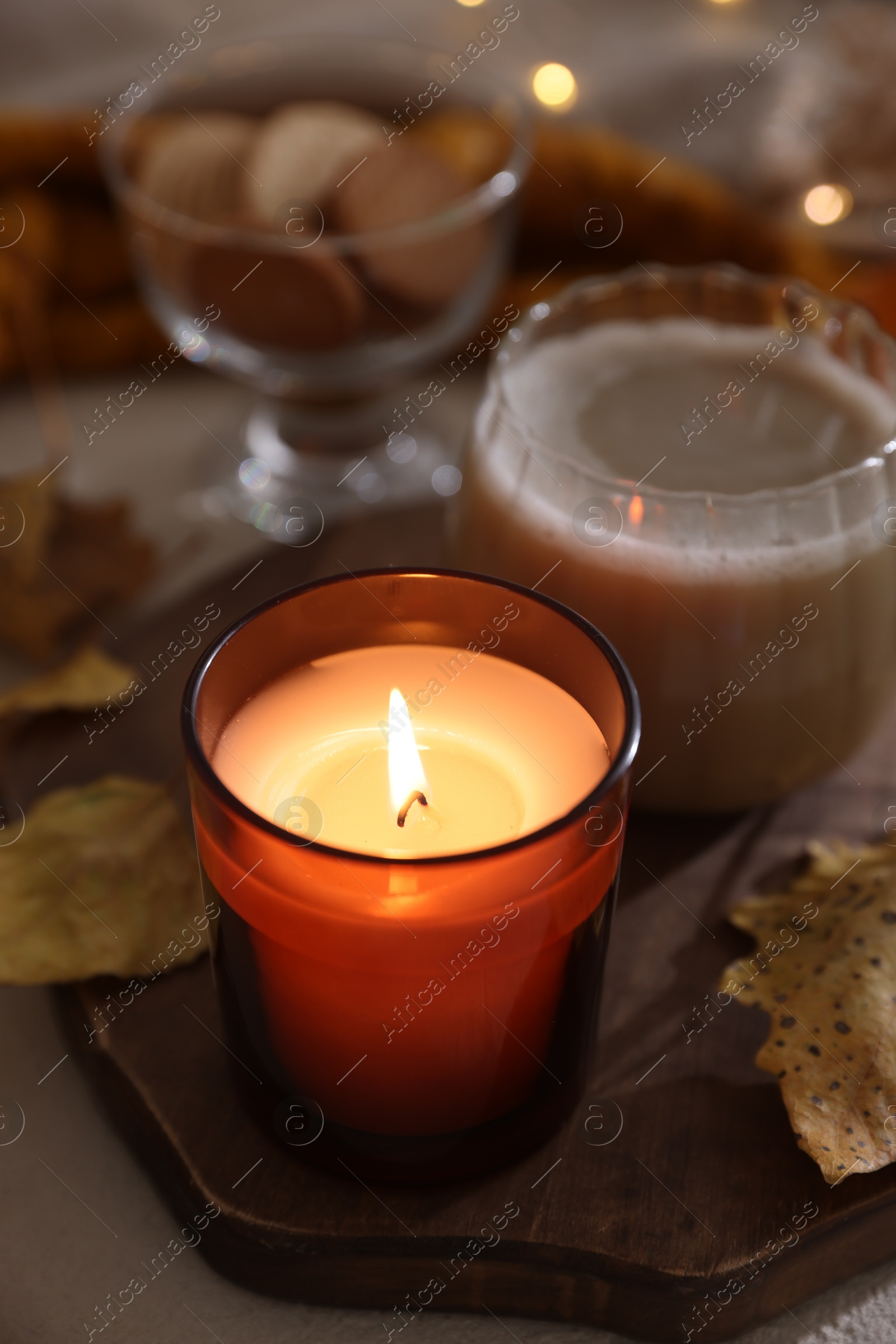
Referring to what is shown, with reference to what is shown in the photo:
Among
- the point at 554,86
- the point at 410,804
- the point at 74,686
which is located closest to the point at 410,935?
the point at 410,804

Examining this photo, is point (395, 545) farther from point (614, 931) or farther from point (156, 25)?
point (156, 25)

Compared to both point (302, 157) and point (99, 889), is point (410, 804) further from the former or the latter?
point (302, 157)

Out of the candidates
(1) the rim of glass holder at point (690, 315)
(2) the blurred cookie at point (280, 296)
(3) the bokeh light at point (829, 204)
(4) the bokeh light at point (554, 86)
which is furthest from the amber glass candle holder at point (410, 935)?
(4) the bokeh light at point (554, 86)

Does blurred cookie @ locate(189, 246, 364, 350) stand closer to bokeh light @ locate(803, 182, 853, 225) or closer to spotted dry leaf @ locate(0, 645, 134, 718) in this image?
spotted dry leaf @ locate(0, 645, 134, 718)

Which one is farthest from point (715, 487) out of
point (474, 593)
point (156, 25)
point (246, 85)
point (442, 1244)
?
point (156, 25)

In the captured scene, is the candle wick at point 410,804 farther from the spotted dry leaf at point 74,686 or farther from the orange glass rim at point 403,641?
the spotted dry leaf at point 74,686
